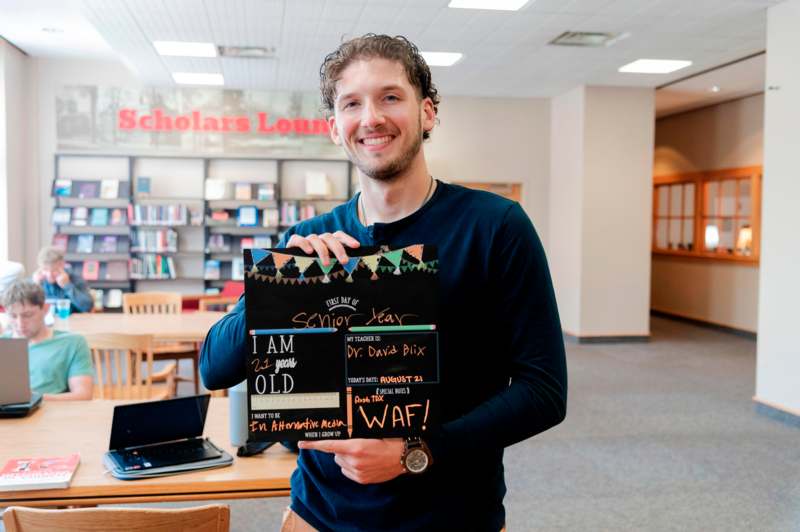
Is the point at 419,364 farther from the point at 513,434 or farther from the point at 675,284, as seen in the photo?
the point at 675,284

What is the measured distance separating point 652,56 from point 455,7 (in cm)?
280

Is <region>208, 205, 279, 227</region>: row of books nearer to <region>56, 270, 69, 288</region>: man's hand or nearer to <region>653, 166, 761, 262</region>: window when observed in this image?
<region>56, 270, 69, 288</region>: man's hand

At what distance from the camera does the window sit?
9.71 m

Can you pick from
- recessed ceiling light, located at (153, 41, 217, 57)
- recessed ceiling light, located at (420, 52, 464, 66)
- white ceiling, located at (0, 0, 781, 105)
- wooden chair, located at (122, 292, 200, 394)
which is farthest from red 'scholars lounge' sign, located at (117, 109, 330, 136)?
wooden chair, located at (122, 292, 200, 394)

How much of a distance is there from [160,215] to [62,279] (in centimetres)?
322

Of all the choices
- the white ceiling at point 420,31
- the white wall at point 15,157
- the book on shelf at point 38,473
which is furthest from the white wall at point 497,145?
the book on shelf at point 38,473

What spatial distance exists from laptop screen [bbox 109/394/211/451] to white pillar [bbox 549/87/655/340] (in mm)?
7494

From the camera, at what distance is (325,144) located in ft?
31.9

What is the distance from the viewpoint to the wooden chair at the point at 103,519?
1.60m

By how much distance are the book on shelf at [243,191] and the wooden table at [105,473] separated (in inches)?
268

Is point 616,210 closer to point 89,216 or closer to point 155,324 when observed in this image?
point 155,324

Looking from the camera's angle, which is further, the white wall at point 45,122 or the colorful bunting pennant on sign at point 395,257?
the white wall at point 45,122

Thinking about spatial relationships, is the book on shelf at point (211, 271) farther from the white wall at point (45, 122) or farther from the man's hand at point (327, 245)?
the man's hand at point (327, 245)

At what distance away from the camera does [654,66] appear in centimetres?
813
